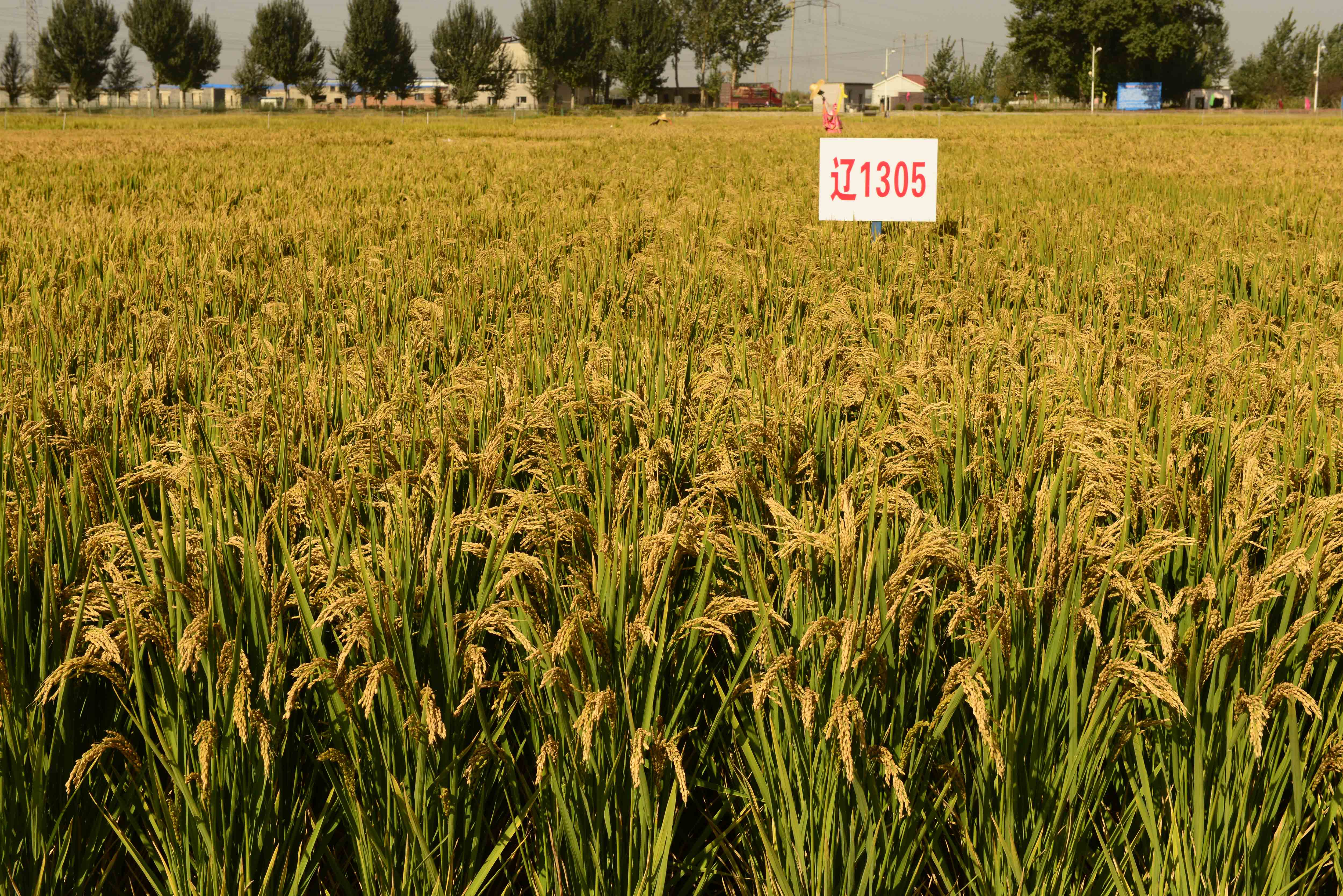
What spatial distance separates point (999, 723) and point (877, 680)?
0.18 m

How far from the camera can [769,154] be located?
57.7ft

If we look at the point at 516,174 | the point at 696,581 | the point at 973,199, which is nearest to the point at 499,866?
the point at 696,581

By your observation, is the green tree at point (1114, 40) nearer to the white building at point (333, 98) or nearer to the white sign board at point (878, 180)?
the white building at point (333, 98)

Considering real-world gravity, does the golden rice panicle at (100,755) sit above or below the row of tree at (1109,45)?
below

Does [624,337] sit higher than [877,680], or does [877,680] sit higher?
[624,337]

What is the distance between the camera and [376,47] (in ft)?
229

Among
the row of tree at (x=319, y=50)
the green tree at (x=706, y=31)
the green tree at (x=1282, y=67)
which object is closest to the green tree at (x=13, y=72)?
the row of tree at (x=319, y=50)

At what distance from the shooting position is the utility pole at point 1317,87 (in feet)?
207

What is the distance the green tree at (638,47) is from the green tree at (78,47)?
34212mm

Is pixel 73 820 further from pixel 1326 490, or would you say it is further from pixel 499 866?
pixel 1326 490

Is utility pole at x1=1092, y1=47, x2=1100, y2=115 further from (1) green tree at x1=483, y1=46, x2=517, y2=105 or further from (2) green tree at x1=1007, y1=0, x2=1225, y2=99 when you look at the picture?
(1) green tree at x1=483, y1=46, x2=517, y2=105

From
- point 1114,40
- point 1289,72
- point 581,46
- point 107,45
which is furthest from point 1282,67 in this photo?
point 107,45

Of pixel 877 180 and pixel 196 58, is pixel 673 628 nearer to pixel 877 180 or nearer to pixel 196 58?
pixel 877 180

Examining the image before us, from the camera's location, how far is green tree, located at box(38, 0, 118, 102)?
228ft
